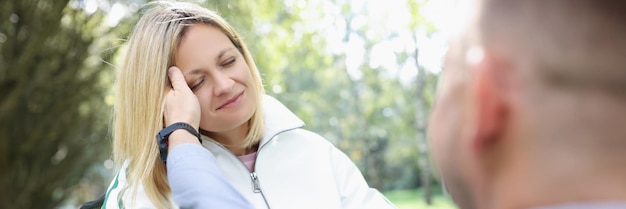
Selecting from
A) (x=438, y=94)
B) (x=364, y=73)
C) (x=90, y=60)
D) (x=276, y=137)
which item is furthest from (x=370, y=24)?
(x=438, y=94)

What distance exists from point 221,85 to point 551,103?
932mm

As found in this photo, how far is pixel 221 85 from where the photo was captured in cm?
130

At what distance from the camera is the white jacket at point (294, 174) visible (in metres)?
1.35

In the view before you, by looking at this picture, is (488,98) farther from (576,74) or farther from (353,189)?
(353,189)

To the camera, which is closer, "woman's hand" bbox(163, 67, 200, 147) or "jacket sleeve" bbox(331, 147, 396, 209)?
"woman's hand" bbox(163, 67, 200, 147)

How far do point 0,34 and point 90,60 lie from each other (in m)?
0.64

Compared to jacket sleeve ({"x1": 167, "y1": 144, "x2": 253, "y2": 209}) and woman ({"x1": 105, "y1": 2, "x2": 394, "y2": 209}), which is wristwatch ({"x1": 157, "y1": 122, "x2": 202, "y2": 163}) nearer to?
woman ({"x1": 105, "y1": 2, "x2": 394, "y2": 209})

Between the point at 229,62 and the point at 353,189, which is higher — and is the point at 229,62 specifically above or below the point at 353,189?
above

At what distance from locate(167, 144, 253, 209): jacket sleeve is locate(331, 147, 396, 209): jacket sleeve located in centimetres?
40

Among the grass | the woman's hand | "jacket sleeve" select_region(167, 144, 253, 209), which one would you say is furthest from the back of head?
the grass

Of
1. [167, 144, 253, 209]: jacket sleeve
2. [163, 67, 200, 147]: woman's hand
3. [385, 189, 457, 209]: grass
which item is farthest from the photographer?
[385, 189, 457, 209]: grass

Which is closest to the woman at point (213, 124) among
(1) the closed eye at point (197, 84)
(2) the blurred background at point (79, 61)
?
(1) the closed eye at point (197, 84)

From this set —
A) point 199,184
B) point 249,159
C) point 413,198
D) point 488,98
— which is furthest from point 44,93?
point 413,198

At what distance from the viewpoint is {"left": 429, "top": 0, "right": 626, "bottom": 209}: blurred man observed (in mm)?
412
